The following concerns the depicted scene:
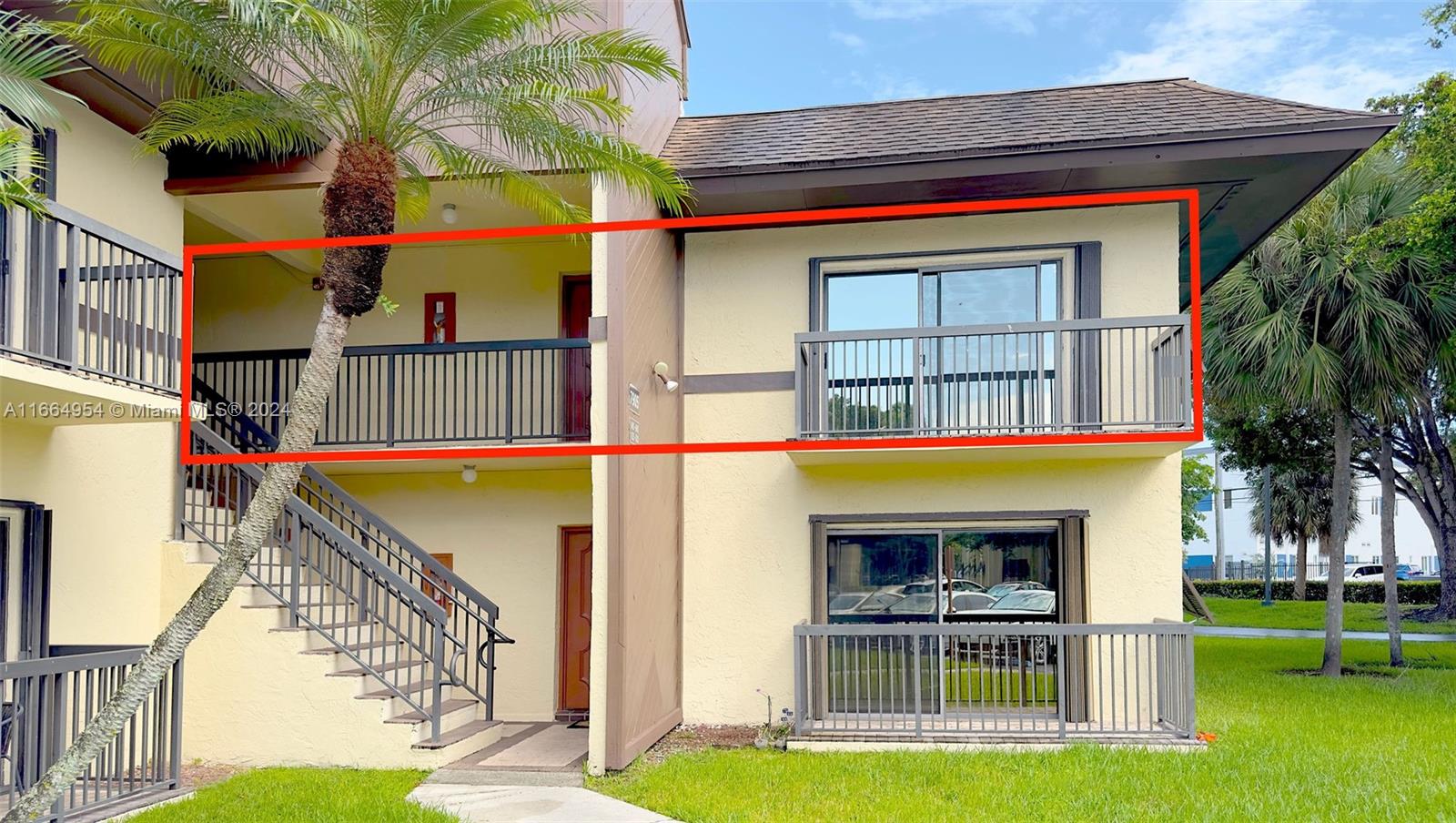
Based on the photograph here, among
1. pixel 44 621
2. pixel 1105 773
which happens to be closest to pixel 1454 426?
pixel 1105 773

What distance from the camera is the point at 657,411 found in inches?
456

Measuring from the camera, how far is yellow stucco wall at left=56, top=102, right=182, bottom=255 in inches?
376

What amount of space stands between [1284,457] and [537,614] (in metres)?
19.2

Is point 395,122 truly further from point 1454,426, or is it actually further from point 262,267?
point 1454,426

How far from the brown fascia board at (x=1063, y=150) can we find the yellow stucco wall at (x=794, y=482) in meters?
0.85

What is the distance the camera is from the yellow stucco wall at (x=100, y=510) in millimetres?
9172

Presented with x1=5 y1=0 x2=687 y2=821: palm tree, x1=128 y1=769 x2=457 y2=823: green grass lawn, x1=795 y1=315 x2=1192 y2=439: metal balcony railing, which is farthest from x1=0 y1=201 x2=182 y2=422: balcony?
x1=795 y1=315 x2=1192 y2=439: metal balcony railing

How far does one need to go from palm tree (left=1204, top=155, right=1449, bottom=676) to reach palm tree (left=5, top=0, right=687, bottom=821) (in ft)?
35.6

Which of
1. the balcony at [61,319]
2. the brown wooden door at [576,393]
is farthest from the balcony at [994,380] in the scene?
the balcony at [61,319]

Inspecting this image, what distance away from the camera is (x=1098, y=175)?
11727mm

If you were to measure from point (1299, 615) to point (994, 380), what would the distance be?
25103mm

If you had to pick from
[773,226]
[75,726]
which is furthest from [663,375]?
[75,726]

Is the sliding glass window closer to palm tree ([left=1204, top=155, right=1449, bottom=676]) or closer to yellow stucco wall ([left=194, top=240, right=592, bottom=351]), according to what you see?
yellow stucco wall ([left=194, top=240, right=592, bottom=351])

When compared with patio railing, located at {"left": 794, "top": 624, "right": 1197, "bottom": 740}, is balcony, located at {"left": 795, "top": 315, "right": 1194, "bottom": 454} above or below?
above
